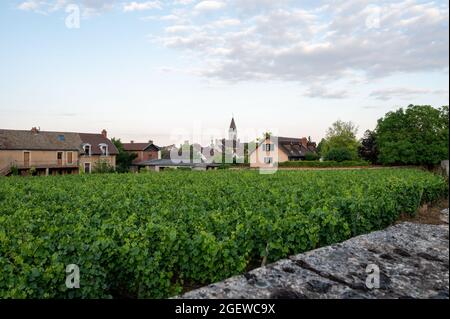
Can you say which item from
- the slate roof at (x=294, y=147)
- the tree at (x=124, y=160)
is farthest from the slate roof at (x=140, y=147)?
the slate roof at (x=294, y=147)

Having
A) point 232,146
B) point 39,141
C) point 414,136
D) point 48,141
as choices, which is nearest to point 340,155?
point 414,136

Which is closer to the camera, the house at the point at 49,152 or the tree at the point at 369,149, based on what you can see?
the house at the point at 49,152

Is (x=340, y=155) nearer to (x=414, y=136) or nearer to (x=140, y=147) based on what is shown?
(x=414, y=136)

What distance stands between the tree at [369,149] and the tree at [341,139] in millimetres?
4176

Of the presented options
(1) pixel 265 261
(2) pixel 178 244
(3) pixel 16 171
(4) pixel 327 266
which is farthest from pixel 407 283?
(3) pixel 16 171

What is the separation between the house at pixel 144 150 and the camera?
70750 millimetres

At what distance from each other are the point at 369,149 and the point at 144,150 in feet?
136

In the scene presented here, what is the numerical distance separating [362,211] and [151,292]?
6911 mm

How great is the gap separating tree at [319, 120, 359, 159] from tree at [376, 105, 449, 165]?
1156cm

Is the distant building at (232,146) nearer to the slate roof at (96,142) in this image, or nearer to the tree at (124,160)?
the tree at (124,160)

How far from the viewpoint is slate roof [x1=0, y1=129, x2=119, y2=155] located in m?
45.4

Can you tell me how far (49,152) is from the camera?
48.7 metres

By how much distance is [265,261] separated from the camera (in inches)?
263
